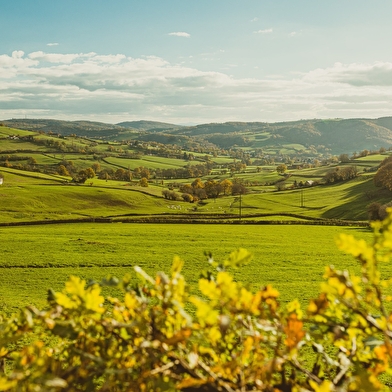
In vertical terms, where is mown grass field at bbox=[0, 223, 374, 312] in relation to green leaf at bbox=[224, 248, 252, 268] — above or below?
below

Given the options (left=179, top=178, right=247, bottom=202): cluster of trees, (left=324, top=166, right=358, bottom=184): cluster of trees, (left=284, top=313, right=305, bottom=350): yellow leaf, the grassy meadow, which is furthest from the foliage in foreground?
(left=324, top=166, right=358, bottom=184): cluster of trees

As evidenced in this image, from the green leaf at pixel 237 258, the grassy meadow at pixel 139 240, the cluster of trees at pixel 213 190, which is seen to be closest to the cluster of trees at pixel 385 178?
the grassy meadow at pixel 139 240

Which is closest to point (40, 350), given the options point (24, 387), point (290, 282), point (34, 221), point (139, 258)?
point (24, 387)

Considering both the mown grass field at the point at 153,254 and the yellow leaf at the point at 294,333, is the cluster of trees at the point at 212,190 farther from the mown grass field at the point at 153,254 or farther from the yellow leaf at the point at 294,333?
the yellow leaf at the point at 294,333

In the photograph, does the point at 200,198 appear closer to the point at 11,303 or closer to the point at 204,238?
the point at 204,238

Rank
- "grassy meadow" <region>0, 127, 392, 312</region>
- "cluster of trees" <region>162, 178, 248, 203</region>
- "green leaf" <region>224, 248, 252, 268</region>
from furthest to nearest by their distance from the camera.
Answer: "cluster of trees" <region>162, 178, 248, 203</region> → "grassy meadow" <region>0, 127, 392, 312</region> → "green leaf" <region>224, 248, 252, 268</region>

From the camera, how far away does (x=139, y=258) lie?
45.7 m

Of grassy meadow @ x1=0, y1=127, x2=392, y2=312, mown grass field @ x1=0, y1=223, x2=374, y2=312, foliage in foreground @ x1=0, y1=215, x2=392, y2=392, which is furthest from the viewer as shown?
grassy meadow @ x1=0, y1=127, x2=392, y2=312

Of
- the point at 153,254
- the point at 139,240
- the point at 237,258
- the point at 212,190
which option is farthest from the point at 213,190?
the point at 237,258

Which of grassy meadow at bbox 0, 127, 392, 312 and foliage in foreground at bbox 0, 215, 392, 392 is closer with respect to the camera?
foliage in foreground at bbox 0, 215, 392, 392

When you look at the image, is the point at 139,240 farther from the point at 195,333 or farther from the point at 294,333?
the point at 294,333

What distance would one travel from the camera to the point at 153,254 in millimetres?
47875

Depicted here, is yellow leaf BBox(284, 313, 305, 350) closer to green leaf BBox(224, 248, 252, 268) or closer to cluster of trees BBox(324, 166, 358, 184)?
green leaf BBox(224, 248, 252, 268)

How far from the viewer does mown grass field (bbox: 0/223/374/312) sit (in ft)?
117
